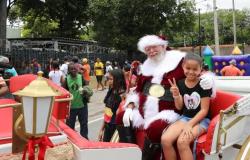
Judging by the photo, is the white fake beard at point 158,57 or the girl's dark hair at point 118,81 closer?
the white fake beard at point 158,57

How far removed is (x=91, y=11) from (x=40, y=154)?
32.7 metres

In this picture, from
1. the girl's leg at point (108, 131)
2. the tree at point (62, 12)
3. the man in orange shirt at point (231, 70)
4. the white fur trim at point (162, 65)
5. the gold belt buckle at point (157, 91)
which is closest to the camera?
the gold belt buckle at point (157, 91)

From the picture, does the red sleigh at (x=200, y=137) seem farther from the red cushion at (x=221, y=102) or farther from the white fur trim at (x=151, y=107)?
the white fur trim at (x=151, y=107)

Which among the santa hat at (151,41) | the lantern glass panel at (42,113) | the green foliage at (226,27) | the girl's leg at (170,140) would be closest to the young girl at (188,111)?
the girl's leg at (170,140)

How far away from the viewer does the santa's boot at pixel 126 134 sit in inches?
178

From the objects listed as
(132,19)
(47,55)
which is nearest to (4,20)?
(47,55)

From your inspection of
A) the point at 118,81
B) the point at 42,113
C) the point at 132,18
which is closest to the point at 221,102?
the point at 42,113

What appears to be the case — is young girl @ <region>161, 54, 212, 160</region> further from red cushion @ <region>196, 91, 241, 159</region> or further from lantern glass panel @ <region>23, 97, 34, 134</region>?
lantern glass panel @ <region>23, 97, 34, 134</region>

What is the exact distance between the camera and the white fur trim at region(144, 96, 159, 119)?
4328mm

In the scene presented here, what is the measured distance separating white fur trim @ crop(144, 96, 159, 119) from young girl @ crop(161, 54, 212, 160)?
0.22 meters

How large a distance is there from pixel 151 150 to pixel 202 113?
0.57 metres

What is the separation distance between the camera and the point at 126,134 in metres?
4.52

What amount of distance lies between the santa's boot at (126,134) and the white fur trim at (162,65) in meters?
0.53

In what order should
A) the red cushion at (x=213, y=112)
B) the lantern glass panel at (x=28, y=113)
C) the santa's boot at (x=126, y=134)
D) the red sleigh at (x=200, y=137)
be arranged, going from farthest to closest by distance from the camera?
the santa's boot at (x=126, y=134)
the red cushion at (x=213, y=112)
the red sleigh at (x=200, y=137)
the lantern glass panel at (x=28, y=113)
